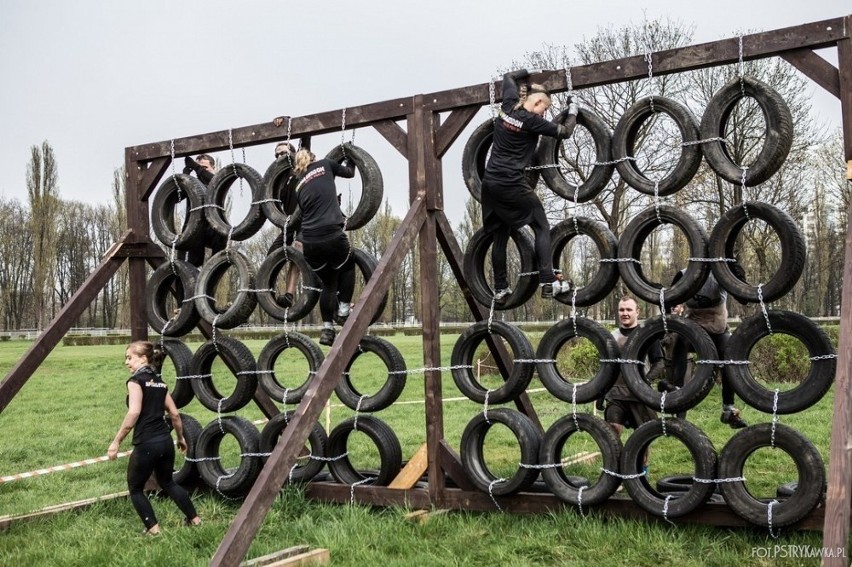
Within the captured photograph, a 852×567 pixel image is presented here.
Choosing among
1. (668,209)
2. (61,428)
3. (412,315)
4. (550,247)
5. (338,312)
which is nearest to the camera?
(668,209)

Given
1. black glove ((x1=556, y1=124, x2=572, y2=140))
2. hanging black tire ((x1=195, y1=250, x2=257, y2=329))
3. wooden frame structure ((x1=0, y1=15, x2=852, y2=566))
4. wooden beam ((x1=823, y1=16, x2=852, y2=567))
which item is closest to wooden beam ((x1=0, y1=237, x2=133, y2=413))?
wooden frame structure ((x1=0, y1=15, x2=852, y2=566))

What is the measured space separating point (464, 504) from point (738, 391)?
2.28m

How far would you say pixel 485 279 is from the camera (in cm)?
663

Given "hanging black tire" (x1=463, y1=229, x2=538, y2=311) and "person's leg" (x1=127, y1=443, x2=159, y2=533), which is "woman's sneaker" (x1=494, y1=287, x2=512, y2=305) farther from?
"person's leg" (x1=127, y1=443, x2=159, y2=533)

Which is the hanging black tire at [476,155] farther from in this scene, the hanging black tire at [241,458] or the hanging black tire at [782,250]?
the hanging black tire at [241,458]

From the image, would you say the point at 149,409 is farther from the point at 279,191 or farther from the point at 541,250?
the point at 541,250

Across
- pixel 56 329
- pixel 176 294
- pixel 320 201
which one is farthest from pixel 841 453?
pixel 56 329

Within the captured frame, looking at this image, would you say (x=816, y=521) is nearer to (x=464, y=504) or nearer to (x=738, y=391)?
(x=738, y=391)

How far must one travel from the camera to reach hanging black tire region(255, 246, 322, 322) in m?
7.10

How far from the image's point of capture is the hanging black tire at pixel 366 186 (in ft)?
22.8

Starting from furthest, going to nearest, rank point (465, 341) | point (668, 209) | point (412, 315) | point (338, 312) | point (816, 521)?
point (412, 315) < point (338, 312) < point (465, 341) < point (668, 209) < point (816, 521)

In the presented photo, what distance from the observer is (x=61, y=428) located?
12477 millimetres

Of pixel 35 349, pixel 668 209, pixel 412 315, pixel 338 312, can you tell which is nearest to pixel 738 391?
pixel 668 209

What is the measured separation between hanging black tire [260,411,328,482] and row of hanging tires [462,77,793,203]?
8.08ft
